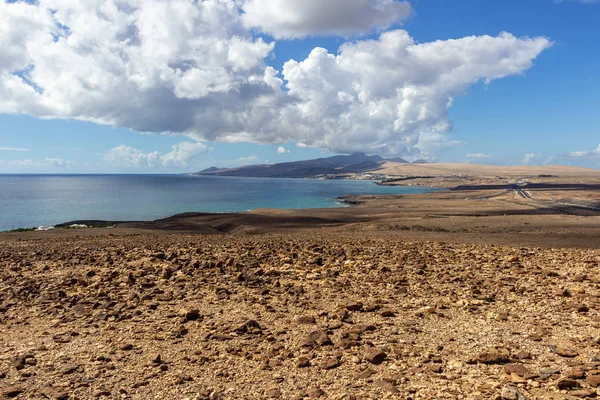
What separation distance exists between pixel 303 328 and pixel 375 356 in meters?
2.01

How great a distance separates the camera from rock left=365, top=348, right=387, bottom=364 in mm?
6695

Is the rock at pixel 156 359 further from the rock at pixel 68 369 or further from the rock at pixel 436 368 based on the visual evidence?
the rock at pixel 436 368

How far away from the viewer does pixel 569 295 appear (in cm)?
1008

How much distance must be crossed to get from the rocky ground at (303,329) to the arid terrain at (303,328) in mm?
36

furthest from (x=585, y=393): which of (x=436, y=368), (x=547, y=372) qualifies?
(x=436, y=368)

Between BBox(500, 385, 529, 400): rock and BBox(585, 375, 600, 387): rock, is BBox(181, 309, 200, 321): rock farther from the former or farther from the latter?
BBox(585, 375, 600, 387): rock

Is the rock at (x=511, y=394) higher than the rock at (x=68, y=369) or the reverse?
higher

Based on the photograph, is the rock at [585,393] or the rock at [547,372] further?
the rock at [547,372]

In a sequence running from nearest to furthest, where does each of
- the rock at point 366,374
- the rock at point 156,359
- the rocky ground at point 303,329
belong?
1. the rocky ground at point 303,329
2. the rock at point 366,374
3. the rock at point 156,359

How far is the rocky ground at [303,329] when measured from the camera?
6.04 meters

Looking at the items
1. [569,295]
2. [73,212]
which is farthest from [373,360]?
[73,212]

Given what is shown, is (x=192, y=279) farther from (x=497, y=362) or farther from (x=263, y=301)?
(x=497, y=362)

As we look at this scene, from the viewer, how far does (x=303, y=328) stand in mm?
8328

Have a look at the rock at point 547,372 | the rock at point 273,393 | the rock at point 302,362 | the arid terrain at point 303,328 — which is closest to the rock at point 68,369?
the arid terrain at point 303,328
